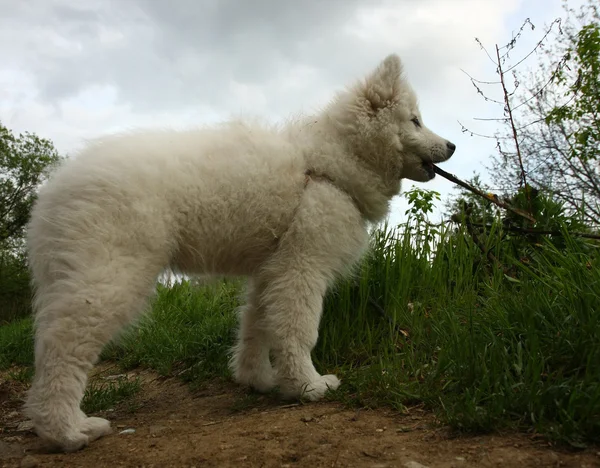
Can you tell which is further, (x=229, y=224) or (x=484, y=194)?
(x=484, y=194)

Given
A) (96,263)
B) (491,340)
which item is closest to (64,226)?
(96,263)

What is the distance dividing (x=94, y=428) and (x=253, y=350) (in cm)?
139

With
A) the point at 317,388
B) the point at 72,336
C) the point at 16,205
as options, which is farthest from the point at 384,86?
the point at 16,205

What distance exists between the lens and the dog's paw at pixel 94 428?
117 inches

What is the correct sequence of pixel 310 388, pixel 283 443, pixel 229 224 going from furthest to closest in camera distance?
pixel 310 388, pixel 229 224, pixel 283 443

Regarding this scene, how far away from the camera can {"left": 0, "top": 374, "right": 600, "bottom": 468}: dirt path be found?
7.46 feet

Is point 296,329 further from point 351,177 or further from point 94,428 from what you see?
point 94,428

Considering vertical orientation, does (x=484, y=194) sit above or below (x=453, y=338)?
above

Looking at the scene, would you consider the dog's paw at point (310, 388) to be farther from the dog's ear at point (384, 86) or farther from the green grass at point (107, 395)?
the dog's ear at point (384, 86)

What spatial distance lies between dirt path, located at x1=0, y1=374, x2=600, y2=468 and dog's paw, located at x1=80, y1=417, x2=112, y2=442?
0.16 ft

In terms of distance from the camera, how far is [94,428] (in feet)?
9.89

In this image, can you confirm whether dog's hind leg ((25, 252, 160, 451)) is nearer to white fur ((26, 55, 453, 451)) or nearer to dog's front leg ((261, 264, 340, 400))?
white fur ((26, 55, 453, 451))

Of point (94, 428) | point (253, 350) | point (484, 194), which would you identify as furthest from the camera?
point (484, 194)

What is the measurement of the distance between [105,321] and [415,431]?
1.76 meters
